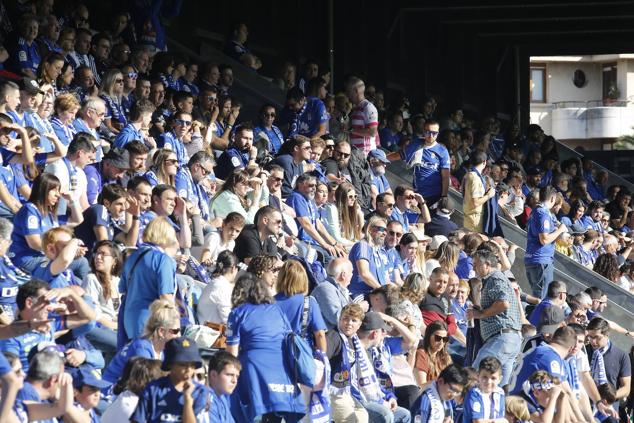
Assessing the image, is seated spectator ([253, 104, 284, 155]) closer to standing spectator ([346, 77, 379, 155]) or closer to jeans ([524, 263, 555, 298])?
standing spectator ([346, 77, 379, 155])

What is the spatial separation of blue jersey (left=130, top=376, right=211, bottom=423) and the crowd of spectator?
11 mm

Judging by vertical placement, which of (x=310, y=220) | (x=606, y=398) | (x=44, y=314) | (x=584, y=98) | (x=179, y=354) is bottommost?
(x=606, y=398)

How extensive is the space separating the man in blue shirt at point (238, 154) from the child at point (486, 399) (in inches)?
192

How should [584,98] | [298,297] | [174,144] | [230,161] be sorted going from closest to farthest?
1. [298,297]
2. [174,144]
3. [230,161]
4. [584,98]

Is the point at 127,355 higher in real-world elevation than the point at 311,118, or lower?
lower

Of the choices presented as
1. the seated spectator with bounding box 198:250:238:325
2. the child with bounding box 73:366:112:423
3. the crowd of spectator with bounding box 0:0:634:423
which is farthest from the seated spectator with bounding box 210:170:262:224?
the child with bounding box 73:366:112:423

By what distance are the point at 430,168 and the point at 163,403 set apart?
971cm

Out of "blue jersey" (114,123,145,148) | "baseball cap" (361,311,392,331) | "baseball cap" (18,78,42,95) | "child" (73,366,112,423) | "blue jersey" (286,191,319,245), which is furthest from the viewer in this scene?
"blue jersey" (286,191,319,245)

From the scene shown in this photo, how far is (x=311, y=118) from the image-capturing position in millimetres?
16828

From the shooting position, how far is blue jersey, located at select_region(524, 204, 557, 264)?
16359 millimetres

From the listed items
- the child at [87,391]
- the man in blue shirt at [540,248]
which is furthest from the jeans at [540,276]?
the child at [87,391]

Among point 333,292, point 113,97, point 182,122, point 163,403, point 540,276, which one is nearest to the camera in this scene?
point 163,403

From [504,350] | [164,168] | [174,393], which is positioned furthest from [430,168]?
[174,393]

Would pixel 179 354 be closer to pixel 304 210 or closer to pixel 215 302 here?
pixel 215 302
